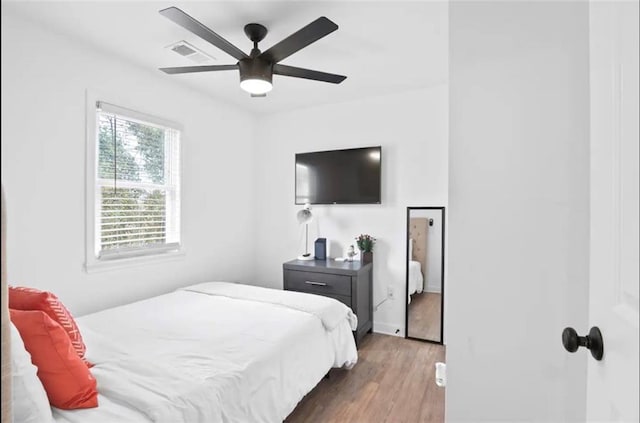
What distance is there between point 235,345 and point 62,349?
30.0 inches

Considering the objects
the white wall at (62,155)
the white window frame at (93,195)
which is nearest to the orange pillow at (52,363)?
the white wall at (62,155)

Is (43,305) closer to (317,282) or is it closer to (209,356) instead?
(209,356)

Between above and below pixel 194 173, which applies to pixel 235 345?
below

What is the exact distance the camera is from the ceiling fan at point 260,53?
174 centimetres

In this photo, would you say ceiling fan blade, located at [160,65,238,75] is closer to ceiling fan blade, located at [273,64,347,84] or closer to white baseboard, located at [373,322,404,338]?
ceiling fan blade, located at [273,64,347,84]

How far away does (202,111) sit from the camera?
3443mm

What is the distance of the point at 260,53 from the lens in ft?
6.91

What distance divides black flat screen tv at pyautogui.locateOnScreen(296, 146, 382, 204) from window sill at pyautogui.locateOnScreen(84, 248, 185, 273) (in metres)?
1.41

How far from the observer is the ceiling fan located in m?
1.74

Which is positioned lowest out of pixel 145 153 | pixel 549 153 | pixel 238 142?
pixel 549 153

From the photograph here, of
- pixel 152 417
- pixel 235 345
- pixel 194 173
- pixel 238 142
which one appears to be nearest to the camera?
pixel 152 417

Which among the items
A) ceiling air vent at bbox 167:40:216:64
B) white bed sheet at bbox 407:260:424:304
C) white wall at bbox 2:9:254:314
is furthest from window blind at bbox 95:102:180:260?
white bed sheet at bbox 407:260:424:304

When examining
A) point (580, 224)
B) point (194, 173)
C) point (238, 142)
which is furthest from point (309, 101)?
point (580, 224)

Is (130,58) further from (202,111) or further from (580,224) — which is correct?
(580,224)
